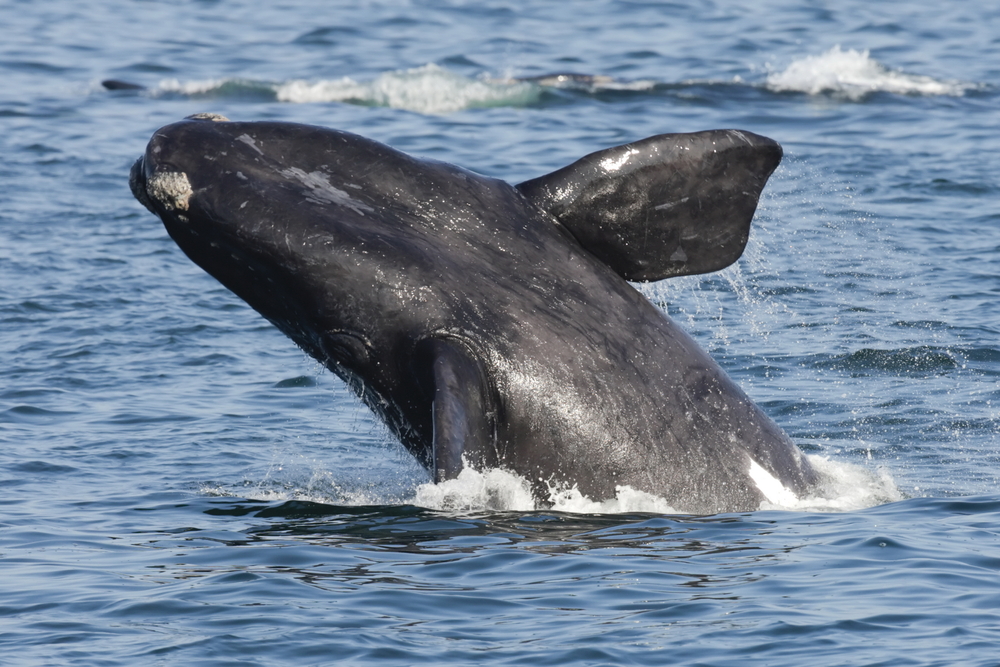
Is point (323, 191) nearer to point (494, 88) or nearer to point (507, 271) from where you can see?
point (507, 271)

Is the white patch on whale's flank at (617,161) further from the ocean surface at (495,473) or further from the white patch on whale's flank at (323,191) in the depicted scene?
the ocean surface at (495,473)

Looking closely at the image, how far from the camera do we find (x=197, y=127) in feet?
41.2

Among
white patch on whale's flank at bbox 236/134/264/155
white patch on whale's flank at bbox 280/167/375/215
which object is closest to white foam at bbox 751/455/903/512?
white patch on whale's flank at bbox 280/167/375/215

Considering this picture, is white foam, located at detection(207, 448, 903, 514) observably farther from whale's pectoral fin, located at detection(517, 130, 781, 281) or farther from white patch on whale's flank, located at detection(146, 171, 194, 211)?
white patch on whale's flank, located at detection(146, 171, 194, 211)

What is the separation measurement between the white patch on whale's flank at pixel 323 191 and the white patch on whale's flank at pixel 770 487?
3825mm

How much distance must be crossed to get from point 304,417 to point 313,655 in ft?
30.0

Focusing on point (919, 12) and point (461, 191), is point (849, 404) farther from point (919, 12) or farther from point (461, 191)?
point (919, 12)

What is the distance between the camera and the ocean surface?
10.8 meters

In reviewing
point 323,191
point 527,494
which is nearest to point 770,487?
point 527,494

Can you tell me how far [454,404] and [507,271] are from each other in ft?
5.39

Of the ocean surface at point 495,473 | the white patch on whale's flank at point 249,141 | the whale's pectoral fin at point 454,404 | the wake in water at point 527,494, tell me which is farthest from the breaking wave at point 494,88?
the whale's pectoral fin at point 454,404

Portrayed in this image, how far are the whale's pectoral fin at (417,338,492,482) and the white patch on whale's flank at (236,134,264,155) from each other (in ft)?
6.93

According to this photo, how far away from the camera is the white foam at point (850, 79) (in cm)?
4019

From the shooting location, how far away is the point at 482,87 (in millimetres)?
40969
